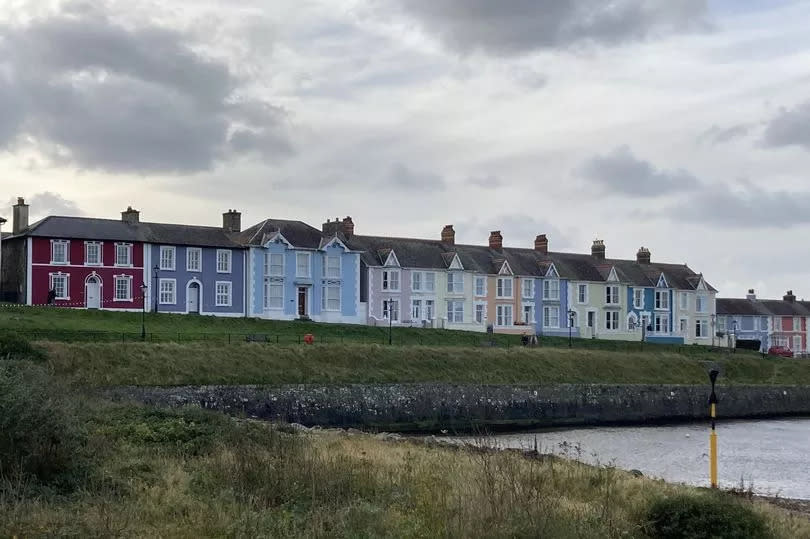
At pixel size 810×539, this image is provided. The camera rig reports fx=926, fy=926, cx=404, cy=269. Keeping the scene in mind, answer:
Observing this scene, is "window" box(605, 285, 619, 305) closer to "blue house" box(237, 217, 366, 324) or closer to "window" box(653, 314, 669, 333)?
"window" box(653, 314, 669, 333)

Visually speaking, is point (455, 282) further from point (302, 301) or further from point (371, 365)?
point (371, 365)

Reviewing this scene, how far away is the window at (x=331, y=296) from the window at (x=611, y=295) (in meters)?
30.4

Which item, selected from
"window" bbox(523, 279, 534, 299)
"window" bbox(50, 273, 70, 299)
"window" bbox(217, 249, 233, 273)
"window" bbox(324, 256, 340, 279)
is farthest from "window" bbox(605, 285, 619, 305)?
"window" bbox(50, 273, 70, 299)

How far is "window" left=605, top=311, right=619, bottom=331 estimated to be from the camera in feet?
305

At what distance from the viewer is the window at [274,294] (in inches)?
2869

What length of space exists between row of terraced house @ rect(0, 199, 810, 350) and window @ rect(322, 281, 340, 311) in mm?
82

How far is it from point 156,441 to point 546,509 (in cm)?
1112

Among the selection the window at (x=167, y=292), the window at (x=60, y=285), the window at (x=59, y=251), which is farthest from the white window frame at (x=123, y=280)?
the window at (x=59, y=251)

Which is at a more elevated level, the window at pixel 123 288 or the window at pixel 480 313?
the window at pixel 123 288

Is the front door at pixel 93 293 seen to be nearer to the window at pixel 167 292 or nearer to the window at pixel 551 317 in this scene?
the window at pixel 167 292

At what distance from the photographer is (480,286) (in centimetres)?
8412

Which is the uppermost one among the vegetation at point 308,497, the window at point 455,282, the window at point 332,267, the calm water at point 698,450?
the window at point 332,267

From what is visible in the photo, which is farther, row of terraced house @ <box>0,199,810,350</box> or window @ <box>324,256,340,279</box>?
window @ <box>324,256,340,279</box>

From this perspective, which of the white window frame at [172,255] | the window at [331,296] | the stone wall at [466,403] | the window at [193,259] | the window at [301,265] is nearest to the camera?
the stone wall at [466,403]
